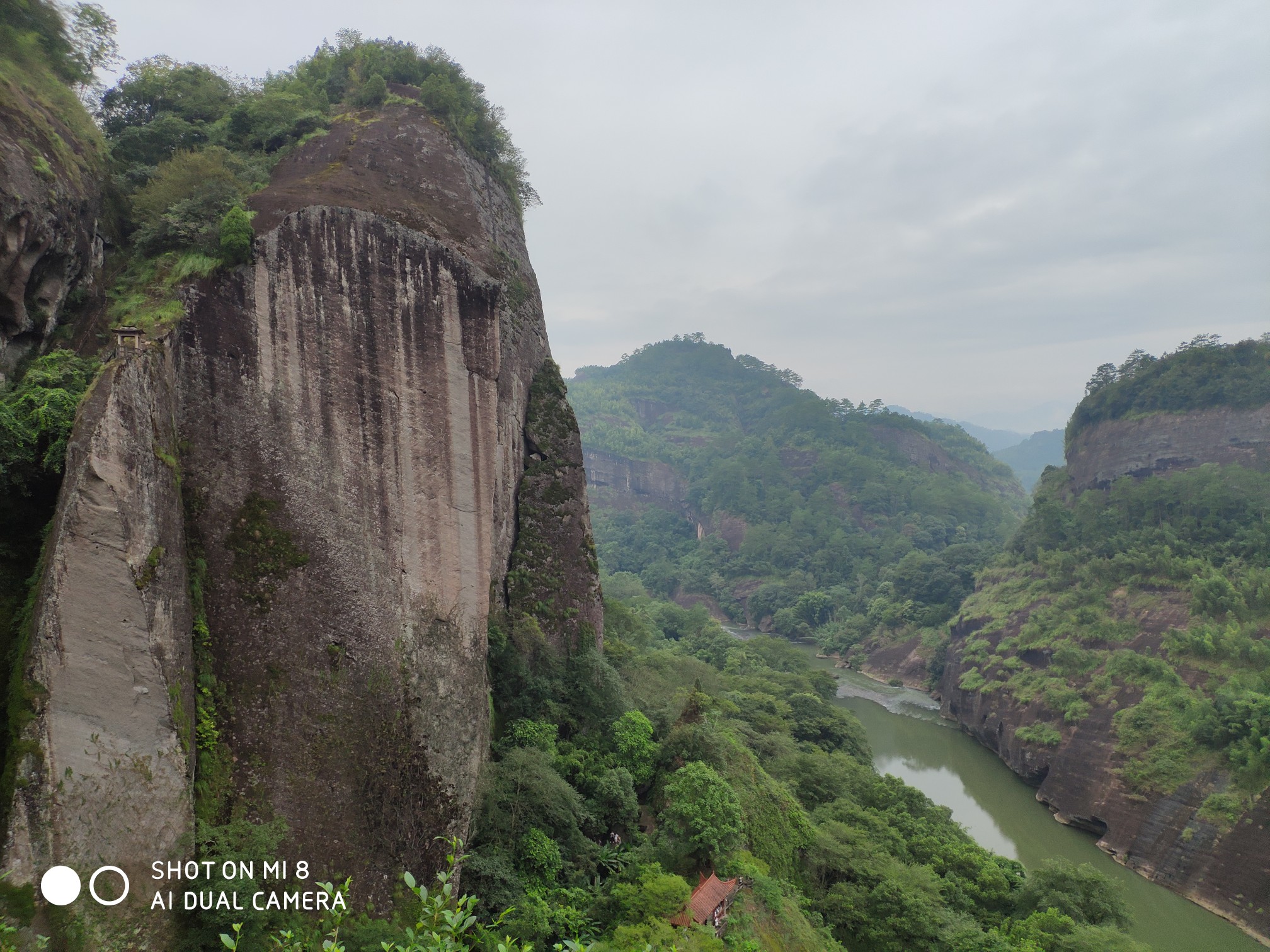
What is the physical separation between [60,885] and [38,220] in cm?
884

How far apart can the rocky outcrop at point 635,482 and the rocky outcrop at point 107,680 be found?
84.0 metres

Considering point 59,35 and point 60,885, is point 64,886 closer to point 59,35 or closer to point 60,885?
point 60,885

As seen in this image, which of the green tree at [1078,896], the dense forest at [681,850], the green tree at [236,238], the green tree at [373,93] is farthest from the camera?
the green tree at [373,93]

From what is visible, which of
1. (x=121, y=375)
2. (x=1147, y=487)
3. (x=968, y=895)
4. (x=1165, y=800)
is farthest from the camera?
(x=1147, y=487)

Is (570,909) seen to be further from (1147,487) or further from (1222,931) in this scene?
(1147,487)

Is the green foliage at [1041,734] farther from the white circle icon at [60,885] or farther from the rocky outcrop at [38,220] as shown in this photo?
the rocky outcrop at [38,220]

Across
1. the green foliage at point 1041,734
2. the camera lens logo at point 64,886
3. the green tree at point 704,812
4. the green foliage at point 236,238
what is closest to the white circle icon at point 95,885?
the camera lens logo at point 64,886

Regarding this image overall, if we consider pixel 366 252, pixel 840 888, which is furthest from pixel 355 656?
pixel 840 888

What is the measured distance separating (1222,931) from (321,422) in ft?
91.2

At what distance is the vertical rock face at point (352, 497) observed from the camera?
10.4 meters

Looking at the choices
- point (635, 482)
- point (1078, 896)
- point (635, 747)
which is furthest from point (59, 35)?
point (635, 482)

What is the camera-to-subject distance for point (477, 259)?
1455cm

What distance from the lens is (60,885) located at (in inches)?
284

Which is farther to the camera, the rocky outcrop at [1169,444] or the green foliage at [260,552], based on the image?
the rocky outcrop at [1169,444]
